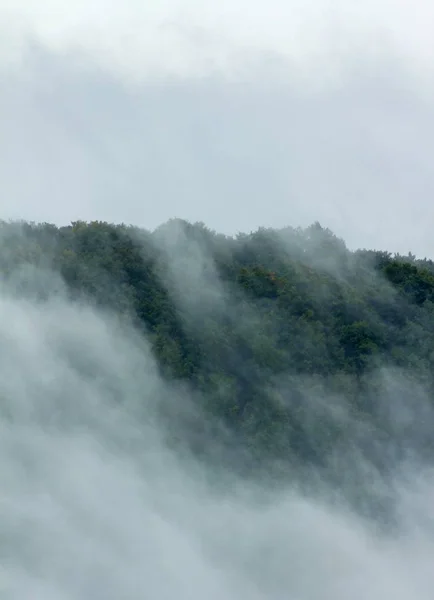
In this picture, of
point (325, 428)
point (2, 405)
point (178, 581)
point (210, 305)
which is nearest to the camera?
point (178, 581)

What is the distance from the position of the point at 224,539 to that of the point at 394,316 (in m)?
7.14

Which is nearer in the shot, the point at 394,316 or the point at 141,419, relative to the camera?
the point at 141,419

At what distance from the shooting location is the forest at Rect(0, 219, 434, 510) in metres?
18.5

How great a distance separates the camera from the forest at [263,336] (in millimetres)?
18547

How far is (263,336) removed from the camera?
20109 mm

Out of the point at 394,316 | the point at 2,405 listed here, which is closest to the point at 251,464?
the point at 2,405

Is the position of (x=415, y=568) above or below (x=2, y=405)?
above

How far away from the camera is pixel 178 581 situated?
51.3ft

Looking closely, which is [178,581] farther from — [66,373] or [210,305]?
[210,305]

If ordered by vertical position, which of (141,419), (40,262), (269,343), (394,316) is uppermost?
(394,316)

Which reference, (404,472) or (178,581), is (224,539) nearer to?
(178,581)

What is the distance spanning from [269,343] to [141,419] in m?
3.18

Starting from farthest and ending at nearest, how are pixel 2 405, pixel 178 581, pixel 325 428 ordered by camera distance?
pixel 325 428, pixel 2 405, pixel 178 581

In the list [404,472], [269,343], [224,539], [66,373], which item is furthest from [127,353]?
[404,472]
